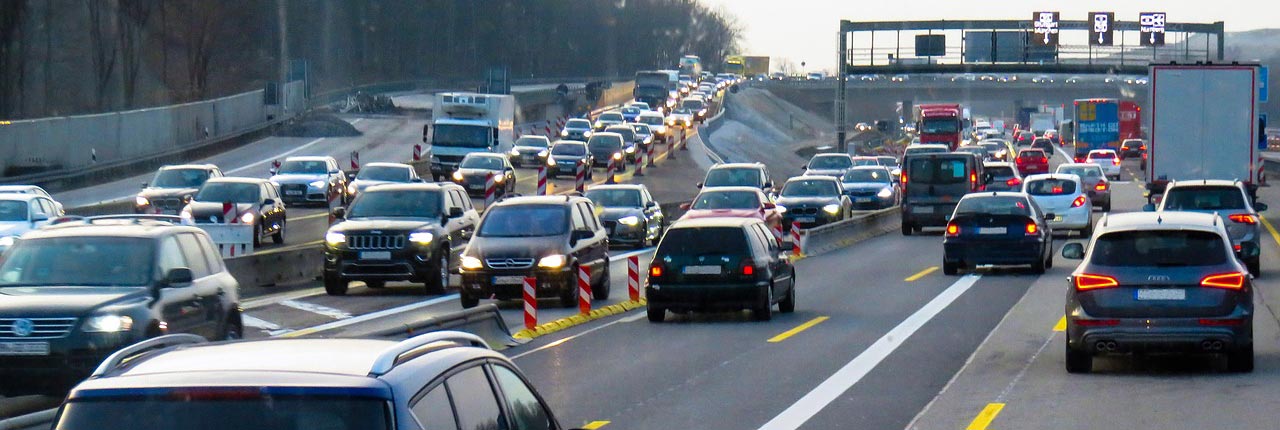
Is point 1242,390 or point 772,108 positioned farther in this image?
point 772,108

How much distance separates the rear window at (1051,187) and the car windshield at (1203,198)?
9639 mm

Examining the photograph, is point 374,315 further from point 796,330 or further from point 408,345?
point 408,345

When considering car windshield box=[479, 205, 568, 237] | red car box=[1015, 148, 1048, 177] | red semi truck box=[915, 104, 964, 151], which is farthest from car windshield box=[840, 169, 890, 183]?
red semi truck box=[915, 104, 964, 151]

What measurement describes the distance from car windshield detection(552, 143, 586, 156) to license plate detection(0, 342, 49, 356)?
4960 cm

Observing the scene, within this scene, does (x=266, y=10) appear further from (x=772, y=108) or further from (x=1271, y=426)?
(x=1271, y=426)

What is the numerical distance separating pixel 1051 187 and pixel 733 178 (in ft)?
27.4

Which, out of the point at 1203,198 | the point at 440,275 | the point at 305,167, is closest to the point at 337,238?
the point at 440,275

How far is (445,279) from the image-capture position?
1038 inches

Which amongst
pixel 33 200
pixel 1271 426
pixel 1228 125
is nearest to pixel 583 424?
pixel 1271 426

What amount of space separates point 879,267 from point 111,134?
3398 centimetres

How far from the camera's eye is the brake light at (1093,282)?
15211mm

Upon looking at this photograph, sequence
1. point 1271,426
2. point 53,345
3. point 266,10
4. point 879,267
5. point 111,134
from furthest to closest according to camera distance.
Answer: point 266,10
point 111,134
point 879,267
point 53,345
point 1271,426

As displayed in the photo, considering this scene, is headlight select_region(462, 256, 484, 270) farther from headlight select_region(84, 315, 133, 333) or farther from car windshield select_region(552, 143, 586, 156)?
car windshield select_region(552, 143, 586, 156)

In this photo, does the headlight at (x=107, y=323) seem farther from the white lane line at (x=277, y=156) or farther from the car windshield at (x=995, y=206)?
the white lane line at (x=277, y=156)
